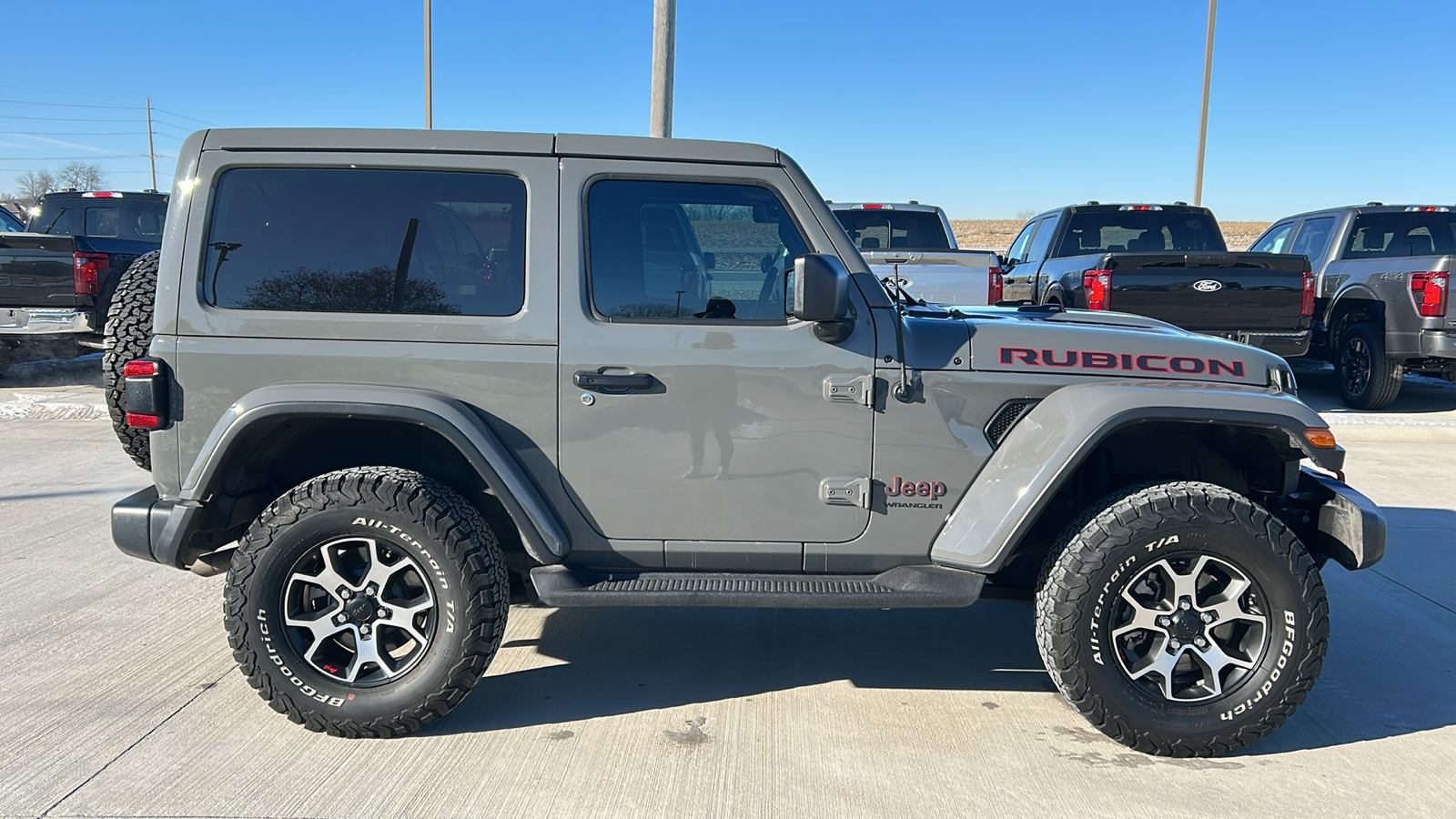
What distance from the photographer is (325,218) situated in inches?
131

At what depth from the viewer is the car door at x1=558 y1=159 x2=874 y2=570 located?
329 cm

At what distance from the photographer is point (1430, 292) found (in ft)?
28.6

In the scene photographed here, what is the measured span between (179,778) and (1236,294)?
27.0 feet

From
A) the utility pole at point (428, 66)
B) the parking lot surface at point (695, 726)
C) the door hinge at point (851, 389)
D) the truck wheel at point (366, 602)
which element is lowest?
the parking lot surface at point (695, 726)

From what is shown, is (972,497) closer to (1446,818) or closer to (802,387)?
(802,387)

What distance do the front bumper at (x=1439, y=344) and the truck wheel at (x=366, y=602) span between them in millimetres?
8732

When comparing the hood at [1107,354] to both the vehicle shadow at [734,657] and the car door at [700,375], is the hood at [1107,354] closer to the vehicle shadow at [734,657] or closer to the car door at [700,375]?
the car door at [700,375]

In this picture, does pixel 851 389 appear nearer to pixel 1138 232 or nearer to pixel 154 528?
pixel 154 528

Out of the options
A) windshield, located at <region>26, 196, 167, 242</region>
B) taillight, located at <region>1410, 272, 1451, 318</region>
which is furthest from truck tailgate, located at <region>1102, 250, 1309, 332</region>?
windshield, located at <region>26, 196, 167, 242</region>

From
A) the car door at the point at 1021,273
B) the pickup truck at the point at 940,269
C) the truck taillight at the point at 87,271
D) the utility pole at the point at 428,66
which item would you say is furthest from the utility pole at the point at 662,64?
the utility pole at the point at 428,66

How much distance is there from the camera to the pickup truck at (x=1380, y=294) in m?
8.74

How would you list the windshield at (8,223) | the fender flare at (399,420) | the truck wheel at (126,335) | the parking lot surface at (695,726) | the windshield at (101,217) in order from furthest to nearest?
the windshield at (101,217) → the windshield at (8,223) → the truck wheel at (126,335) → the fender flare at (399,420) → the parking lot surface at (695,726)

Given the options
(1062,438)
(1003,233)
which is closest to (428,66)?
(1062,438)

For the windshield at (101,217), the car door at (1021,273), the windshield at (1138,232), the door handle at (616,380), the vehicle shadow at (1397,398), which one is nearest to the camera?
the door handle at (616,380)
